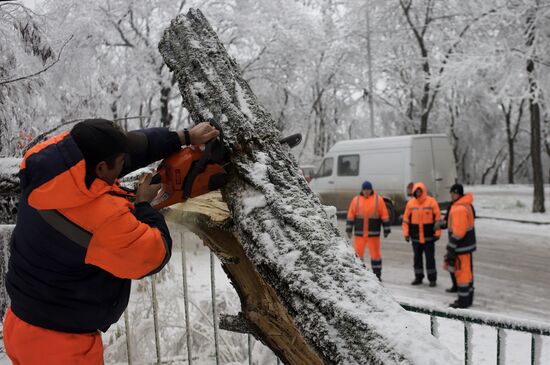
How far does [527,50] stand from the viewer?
12234 mm

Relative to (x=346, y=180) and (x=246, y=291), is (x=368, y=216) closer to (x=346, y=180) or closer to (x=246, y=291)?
(x=246, y=291)

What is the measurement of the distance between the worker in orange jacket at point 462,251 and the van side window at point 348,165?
707 cm

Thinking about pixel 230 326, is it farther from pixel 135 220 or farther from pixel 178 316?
pixel 178 316

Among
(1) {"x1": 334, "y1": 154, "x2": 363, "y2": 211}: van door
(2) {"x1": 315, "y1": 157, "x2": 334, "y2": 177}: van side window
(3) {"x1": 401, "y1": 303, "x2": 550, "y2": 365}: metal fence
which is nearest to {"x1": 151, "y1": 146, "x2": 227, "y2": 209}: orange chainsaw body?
(3) {"x1": 401, "y1": 303, "x2": 550, "y2": 365}: metal fence

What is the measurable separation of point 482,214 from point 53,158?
48.2 feet

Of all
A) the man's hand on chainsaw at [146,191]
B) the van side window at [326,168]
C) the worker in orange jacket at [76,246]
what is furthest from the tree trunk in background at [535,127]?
the worker in orange jacket at [76,246]

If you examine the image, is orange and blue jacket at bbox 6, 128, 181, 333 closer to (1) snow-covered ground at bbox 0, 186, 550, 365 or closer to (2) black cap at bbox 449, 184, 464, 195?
(1) snow-covered ground at bbox 0, 186, 550, 365

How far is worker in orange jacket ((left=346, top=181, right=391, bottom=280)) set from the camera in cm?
722

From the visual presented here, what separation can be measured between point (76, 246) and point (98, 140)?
346 mm

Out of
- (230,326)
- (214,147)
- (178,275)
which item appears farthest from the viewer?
(178,275)

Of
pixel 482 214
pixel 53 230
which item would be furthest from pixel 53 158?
pixel 482 214

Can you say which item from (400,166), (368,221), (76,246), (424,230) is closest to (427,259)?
(424,230)

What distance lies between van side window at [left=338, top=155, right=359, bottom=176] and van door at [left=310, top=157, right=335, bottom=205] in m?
0.33

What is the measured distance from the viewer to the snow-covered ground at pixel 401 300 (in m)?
3.42
